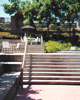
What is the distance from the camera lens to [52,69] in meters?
8.00

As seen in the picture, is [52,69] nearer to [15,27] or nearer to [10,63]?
[10,63]

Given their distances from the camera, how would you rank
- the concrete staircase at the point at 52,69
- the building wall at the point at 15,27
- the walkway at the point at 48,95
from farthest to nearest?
the building wall at the point at 15,27
the concrete staircase at the point at 52,69
the walkway at the point at 48,95

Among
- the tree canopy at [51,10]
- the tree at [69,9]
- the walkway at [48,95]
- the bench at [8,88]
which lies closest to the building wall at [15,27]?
the tree canopy at [51,10]

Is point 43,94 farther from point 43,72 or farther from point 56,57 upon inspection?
point 56,57

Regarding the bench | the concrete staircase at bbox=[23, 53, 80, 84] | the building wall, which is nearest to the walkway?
the bench

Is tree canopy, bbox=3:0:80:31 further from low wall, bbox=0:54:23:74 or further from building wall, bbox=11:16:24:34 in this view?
low wall, bbox=0:54:23:74

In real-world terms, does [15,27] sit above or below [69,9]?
below

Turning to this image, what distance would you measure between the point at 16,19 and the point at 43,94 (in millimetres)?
23465

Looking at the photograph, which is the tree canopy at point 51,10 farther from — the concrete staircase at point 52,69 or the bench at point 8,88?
the bench at point 8,88

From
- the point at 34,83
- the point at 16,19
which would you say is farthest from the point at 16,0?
the point at 34,83

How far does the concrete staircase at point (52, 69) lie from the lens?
7.41 m

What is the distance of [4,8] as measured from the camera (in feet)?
96.9

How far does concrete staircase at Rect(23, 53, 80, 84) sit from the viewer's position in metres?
7.41

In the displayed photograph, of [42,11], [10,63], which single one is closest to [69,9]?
[42,11]
